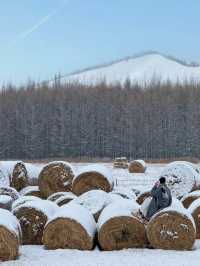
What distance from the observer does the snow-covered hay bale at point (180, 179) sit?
67.2 ft

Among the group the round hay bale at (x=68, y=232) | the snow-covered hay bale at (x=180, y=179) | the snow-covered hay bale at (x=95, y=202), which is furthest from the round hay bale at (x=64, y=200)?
the snow-covered hay bale at (x=180, y=179)

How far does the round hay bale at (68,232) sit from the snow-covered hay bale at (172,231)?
151 cm

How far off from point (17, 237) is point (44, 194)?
26.8 ft

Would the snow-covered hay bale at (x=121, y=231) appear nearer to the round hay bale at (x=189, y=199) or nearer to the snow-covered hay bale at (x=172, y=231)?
the snow-covered hay bale at (x=172, y=231)

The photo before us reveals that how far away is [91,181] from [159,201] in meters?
5.54

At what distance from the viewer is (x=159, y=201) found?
1472 cm

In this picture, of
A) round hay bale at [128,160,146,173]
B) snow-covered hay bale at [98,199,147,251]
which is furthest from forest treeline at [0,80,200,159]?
snow-covered hay bale at [98,199,147,251]

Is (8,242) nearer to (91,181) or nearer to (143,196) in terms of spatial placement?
(143,196)

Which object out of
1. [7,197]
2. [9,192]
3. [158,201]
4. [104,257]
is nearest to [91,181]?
[9,192]

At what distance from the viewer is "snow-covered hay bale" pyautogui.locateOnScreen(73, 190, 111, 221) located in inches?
620

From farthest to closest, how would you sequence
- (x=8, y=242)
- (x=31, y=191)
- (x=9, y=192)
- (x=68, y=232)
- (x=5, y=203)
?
(x=31, y=191)
(x=9, y=192)
(x=5, y=203)
(x=68, y=232)
(x=8, y=242)

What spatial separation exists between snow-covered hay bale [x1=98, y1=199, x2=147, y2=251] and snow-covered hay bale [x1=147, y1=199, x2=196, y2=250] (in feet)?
1.08

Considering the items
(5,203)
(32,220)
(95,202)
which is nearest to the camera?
(32,220)

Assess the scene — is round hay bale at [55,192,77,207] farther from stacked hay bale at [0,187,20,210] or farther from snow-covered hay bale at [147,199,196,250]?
snow-covered hay bale at [147,199,196,250]
